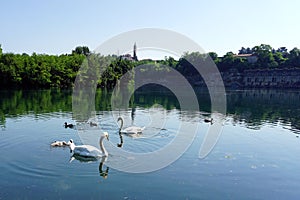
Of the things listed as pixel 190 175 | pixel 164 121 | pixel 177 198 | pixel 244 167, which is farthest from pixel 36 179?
pixel 164 121

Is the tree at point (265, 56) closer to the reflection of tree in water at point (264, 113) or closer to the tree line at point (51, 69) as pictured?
the tree line at point (51, 69)

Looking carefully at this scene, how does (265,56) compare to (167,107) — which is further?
(265,56)

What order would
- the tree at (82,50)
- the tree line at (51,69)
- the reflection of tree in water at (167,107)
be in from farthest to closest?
1. the tree at (82,50)
2. the tree line at (51,69)
3. the reflection of tree in water at (167,107)

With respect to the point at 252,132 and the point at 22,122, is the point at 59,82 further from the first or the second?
the point at 252,132

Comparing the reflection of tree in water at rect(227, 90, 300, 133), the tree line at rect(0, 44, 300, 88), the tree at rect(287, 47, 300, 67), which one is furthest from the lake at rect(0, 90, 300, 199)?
the tree at rect(287, 47, 300, 67)

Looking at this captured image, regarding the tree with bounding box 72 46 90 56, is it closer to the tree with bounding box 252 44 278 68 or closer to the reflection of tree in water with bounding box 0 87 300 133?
the reflection of tree in water with bounding box 0 87 300 133

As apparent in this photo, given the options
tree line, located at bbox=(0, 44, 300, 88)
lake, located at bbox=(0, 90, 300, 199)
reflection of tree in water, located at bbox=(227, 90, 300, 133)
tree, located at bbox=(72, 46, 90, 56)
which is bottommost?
lake, located at bbox=(0, 90, 300, 199)

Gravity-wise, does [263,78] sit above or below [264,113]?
above

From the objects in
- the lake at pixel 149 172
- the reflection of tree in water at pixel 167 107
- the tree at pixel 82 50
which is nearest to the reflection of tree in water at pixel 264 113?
the reflection of tree in water at pixel 167 107

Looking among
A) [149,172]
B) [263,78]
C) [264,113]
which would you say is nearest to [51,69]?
[264,113]

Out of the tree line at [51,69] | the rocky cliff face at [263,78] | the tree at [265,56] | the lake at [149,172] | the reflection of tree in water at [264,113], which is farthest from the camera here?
the tree at [265,56]

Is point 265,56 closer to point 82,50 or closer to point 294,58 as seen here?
point 294,58

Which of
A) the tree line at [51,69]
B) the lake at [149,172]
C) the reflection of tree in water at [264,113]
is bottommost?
the lake at [149,172]

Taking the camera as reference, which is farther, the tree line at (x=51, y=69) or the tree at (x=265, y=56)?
the tree at (x=265, y=56)
